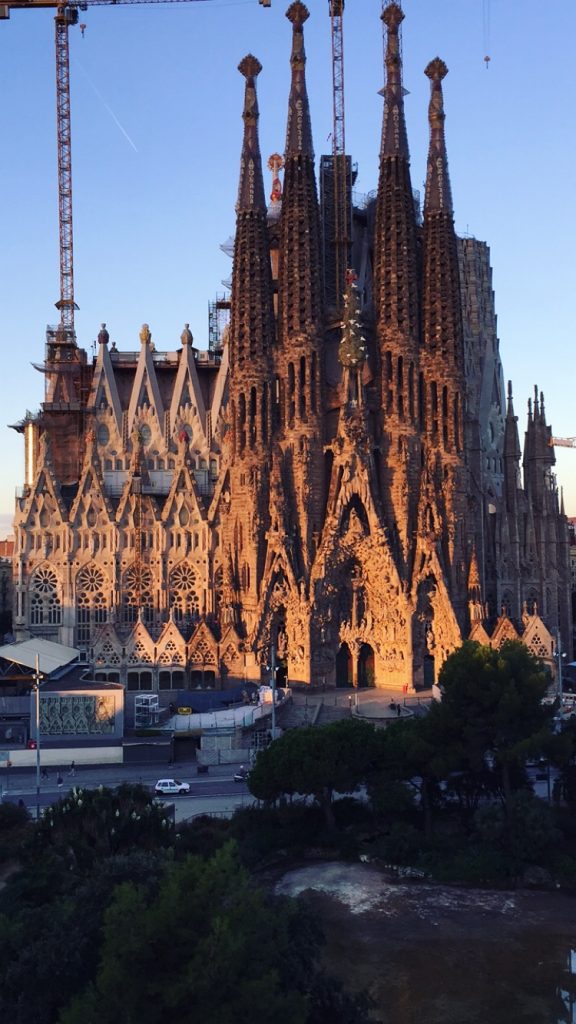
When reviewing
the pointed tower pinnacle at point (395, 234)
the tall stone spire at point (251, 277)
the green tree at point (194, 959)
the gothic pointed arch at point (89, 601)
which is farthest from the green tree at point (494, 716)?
the gothic pointed arch at point (89, 601)

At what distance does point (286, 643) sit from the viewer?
2574 inches

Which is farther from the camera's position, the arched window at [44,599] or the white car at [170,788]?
the arched window at [44,599]

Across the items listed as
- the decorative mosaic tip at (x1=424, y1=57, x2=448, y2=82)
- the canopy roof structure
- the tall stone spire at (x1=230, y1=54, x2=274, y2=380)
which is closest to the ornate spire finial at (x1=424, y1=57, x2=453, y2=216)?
the decorative mosaic tip at (x1=424, y1=57, x2=448, y2=82)

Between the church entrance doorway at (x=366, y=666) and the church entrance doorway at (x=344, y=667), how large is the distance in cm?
61

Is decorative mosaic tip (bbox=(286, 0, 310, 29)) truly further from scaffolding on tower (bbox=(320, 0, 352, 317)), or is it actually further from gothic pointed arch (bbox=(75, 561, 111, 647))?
gothic pointed arch (bbox=(75, 561, 111, 647))

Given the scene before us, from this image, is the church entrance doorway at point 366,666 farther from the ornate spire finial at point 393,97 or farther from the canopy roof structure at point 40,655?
the ornate spire finial at point 393,97

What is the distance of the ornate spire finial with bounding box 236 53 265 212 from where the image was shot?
226ft

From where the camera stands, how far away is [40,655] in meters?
59.6

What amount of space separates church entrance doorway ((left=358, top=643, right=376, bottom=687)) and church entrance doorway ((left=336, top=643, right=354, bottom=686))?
1.99 feet

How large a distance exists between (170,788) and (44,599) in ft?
106

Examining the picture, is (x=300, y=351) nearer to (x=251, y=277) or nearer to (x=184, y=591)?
(x=251, y=277)

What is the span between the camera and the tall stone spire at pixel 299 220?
66.8 m

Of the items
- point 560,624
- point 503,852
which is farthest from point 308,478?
point 503,852

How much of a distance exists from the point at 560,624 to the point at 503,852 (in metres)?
41.4
